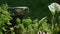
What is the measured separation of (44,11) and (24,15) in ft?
0.95

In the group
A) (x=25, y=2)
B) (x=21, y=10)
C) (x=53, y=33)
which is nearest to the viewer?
(x=53, y=33)

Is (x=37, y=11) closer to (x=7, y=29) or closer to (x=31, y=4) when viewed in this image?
(x=31, y=4)

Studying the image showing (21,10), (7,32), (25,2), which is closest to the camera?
(7,32)

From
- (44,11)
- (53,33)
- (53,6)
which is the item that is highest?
(53,6)

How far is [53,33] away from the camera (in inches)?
29.9

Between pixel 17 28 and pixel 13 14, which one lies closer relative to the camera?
pixel 17 28

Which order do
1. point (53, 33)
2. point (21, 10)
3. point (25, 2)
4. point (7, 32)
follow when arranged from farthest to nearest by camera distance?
point (25, 2), point (21, 10), point (7, 32), point (53, 33)

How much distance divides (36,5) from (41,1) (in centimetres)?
6

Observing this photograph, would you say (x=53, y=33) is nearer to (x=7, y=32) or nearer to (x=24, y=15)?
(x=7, y=32)

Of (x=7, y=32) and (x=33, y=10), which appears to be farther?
(x=33, y=10)

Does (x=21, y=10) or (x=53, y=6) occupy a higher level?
(x=53, y=6)

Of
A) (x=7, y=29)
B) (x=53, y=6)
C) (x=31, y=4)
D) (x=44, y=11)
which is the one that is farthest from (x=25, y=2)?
(x=53, y=6)

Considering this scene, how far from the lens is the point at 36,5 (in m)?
1.64

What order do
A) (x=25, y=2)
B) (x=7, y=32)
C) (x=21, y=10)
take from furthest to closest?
(x=25, y=2) → (x=21, y=10) → (x=7, y=32)
